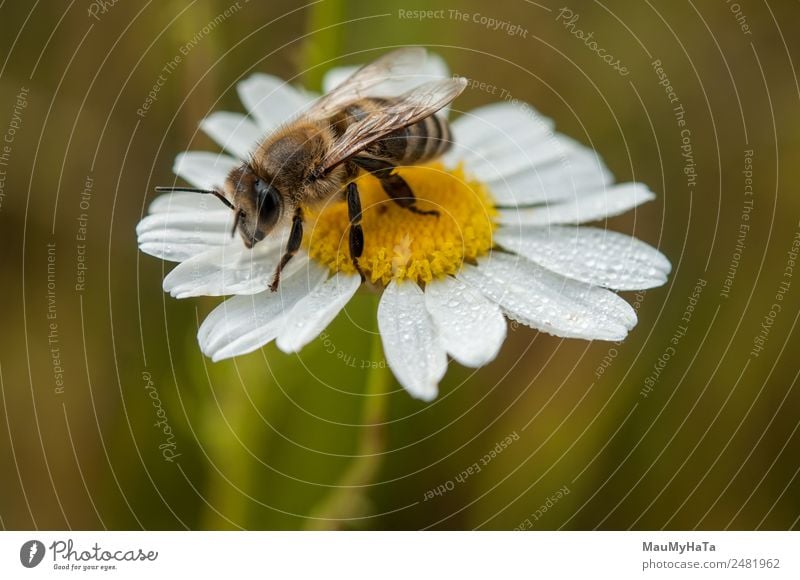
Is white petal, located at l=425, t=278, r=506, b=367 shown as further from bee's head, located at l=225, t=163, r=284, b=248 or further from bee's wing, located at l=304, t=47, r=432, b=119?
bee's wing, located at l=304, t=47, r=432, b=119

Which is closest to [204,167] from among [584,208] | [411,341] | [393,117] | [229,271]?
[229,271]

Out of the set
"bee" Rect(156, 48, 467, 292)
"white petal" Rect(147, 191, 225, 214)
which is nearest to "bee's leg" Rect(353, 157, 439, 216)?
"bee" Rect(156, 48, 467, 292)

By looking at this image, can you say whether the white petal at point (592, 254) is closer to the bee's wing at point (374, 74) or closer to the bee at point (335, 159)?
the bee at point (335, 159)

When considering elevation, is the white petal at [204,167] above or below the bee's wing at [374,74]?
below

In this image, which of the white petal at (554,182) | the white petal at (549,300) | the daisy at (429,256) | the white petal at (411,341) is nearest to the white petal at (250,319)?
the daisy at (429,256)

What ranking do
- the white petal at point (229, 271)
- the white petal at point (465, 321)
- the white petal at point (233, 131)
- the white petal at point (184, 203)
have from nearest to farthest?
the white petal at point (465, 321), the white petal at point (229, 271), the white petal at point (184, 203), the white petal at point (233, 131)
